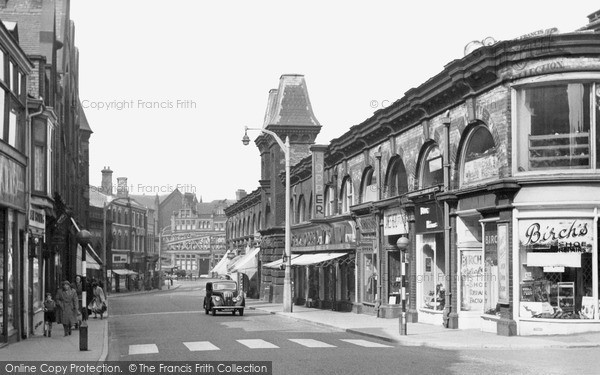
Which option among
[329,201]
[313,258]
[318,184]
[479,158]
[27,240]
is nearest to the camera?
[27,240]

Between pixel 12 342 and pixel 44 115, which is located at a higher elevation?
pixel 44 115

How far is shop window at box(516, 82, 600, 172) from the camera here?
24.7 meters

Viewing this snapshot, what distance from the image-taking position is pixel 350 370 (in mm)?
17266

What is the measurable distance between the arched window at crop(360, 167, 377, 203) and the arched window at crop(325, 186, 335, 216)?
17.0 feet

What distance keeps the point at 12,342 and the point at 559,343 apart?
13.8 m

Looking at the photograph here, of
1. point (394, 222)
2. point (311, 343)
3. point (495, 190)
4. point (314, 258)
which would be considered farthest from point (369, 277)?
point (311, 343)

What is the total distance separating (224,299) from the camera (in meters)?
42.6

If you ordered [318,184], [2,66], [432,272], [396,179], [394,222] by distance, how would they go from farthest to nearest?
[318,184], [396,179], [394,222], [432,272], [2,66]

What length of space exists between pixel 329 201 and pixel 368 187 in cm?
747

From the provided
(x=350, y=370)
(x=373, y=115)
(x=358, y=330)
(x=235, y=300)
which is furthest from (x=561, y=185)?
(x=235, y=300)

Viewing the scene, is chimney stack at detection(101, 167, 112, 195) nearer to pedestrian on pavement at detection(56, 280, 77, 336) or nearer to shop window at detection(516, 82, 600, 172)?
pedestrian on pavement at detection(56, 280, 77, 336)

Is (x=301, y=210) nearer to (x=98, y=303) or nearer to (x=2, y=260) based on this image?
(x=98, y=303)

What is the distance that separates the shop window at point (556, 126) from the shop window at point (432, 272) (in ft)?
22.4

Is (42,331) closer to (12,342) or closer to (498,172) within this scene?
(12,342)
